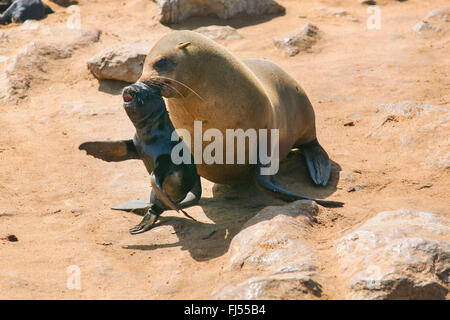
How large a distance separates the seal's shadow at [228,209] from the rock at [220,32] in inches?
155

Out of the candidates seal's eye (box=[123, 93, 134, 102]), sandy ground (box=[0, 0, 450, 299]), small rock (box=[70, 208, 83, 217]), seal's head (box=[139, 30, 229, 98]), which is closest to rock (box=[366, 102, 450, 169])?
sandy ground (box=[0, 0, 450, 299])

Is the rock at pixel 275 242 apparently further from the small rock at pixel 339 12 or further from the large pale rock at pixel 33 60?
the small rock at pixel 339 12

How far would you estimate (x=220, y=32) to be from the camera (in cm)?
940

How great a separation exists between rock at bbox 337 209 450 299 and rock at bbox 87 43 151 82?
4.65 metres

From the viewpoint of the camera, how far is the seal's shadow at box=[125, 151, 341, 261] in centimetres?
416

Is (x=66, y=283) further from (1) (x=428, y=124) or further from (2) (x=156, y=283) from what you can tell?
(1) (x=428, y=124)

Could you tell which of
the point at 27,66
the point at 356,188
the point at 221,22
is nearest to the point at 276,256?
the point at 356,188

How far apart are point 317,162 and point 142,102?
187 centimetres

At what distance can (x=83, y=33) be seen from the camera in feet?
30.4

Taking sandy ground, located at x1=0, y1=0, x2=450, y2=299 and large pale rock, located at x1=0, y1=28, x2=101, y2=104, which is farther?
large pale rock, located at x1=0, y1=28, x2=101, y2=104

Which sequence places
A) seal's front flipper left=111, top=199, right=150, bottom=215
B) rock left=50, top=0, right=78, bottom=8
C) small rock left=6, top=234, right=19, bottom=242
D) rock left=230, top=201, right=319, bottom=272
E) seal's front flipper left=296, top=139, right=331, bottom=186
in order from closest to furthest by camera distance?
rock left=230, top=201, right=319, bottom=272, small rock left=6, top=234, right=19, bottom=242, seal's front flipper left=111, top=199, right=150, bottom=215, seal's front flipper left=296, top=139, right=331, bottom=186, rock left=50, top=0, right=78, bottom=8

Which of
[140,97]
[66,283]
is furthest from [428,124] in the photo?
[66,283]

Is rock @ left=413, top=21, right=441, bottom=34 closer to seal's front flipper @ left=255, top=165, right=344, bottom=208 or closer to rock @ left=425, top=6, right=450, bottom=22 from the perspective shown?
rock @ left=425, top=6, right=450, bottom=22

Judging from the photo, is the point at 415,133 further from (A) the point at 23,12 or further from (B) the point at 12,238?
(A) the point at 23,12
